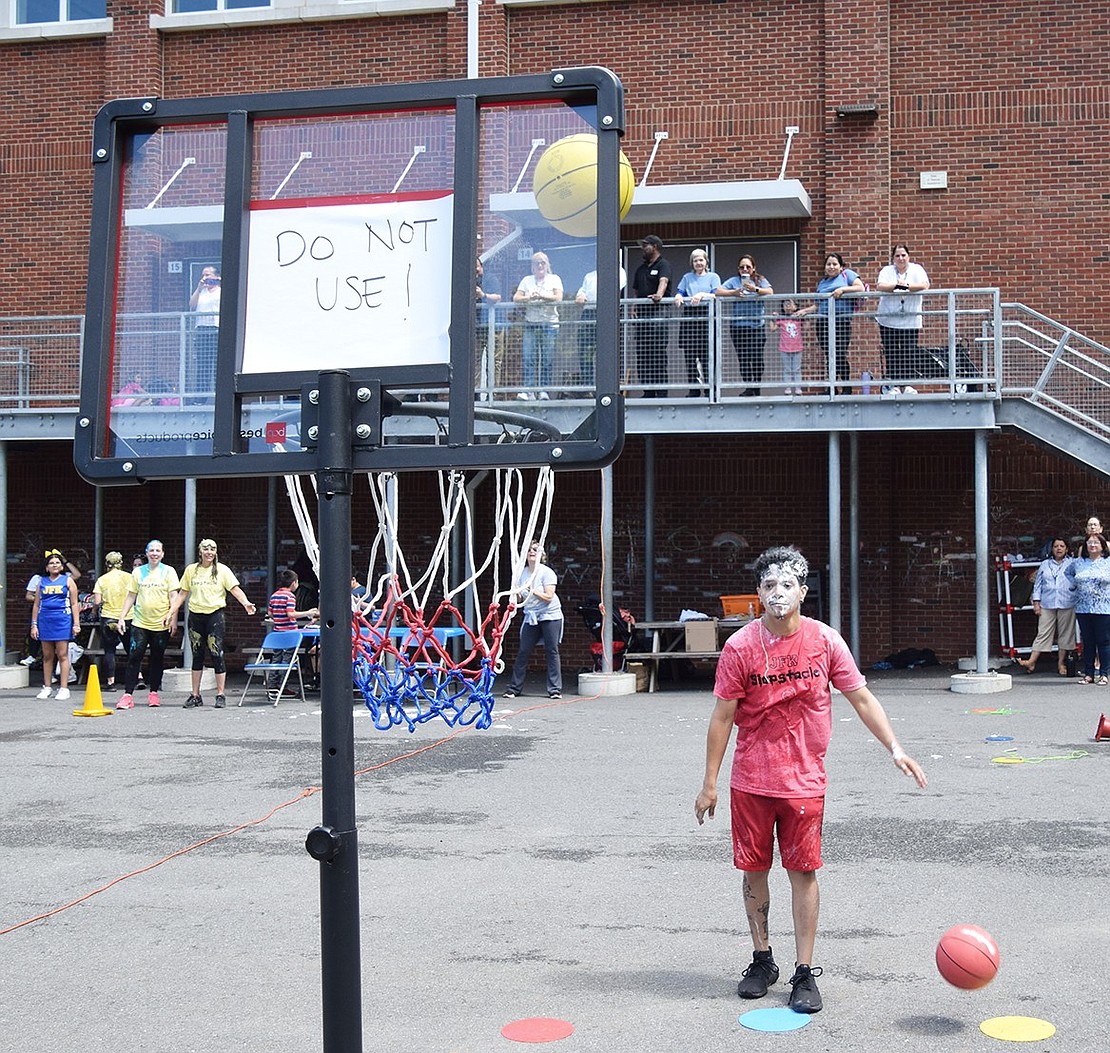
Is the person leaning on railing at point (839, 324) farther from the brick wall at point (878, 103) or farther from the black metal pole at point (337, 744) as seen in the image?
the black metal pole at point (337, 744)

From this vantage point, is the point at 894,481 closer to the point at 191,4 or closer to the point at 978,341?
the point at 978,341

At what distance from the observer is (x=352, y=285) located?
3.65m

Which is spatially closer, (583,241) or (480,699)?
(583,241)

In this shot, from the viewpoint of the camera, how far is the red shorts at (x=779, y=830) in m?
5.70

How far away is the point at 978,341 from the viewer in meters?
16.5

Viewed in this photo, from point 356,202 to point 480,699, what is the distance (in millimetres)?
7868

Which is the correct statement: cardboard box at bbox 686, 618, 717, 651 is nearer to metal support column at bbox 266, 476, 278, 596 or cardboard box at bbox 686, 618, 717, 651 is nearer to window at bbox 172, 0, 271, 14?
metal support column at bbox 266, 476, 278, 596

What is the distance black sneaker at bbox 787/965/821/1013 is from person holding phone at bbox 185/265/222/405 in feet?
11.0

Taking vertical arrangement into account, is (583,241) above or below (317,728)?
above

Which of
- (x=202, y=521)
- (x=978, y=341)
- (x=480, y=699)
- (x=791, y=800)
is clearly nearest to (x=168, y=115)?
(x=791, y=800)

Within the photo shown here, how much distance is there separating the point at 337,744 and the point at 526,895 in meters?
4.12

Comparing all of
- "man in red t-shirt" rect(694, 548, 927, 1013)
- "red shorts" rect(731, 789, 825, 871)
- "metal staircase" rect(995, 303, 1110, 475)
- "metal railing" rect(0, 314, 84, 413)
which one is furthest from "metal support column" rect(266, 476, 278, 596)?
"red shorts" rect(731, 789, 825, 871)

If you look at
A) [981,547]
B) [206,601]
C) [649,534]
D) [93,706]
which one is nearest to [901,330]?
[981,547]

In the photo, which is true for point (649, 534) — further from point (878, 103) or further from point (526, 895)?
point (526, 895)
